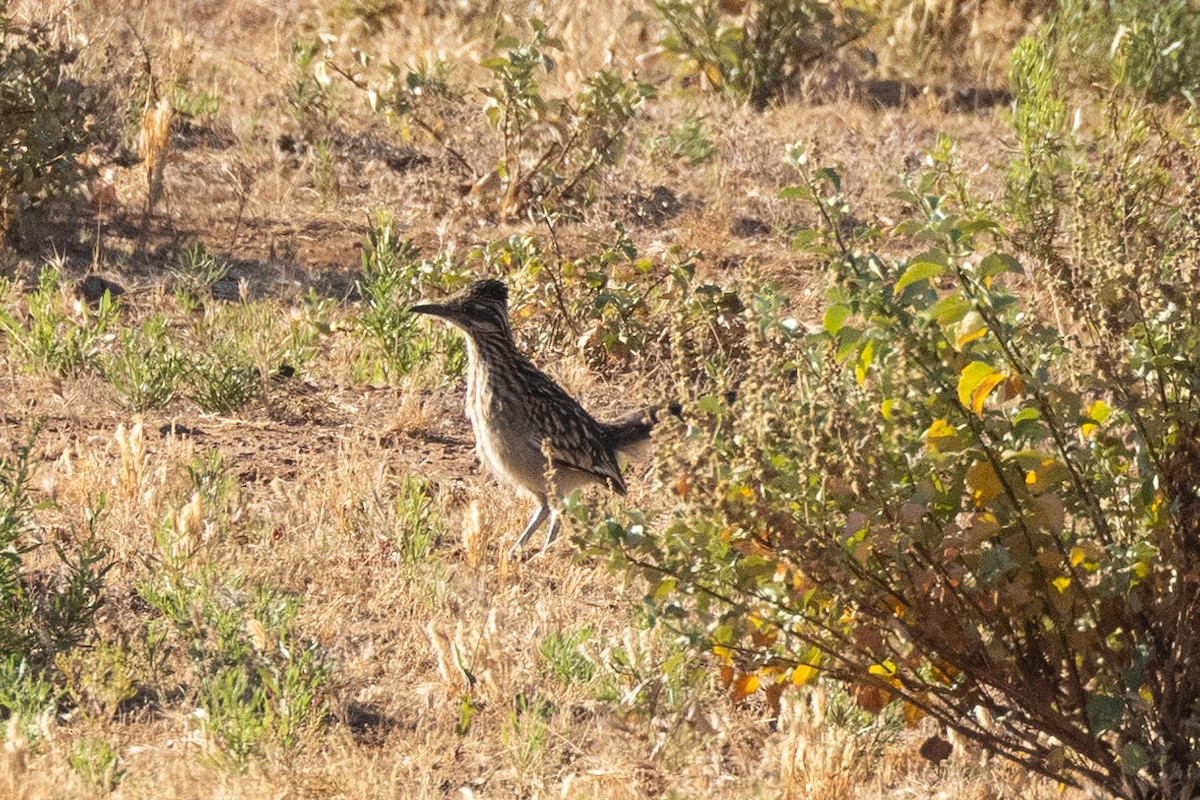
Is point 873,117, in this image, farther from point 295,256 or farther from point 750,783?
point 750,783

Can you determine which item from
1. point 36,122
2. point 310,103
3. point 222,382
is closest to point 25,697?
point 222,382

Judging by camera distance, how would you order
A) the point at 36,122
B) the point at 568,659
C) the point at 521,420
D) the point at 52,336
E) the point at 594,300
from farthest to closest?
the point at 36,122
the point at 594,300
the point at 52,336
the point at 521,420
the point at 568,659

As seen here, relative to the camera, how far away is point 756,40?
13.1 meters

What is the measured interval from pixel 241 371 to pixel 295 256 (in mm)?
2380

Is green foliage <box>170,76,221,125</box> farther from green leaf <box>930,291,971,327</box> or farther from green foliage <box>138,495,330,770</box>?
green leaf <box>930,291,971,327</box>

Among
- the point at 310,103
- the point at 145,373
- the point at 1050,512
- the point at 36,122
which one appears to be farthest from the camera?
the point at 310,103

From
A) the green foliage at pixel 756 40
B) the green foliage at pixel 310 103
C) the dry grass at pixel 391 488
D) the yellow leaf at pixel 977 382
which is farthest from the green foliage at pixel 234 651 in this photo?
the green foliage at pixel 756 40

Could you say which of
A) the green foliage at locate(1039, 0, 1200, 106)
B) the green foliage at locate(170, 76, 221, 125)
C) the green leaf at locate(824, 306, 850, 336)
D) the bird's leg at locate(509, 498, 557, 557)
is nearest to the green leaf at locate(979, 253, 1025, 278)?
the green leaf at locate(824, 306, 850, 336)

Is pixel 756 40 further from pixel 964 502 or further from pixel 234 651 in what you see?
pixel 964 502

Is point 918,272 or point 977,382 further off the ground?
point 918,272

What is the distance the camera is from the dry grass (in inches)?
210

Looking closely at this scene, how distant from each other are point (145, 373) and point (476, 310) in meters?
1.55

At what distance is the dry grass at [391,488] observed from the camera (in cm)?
533

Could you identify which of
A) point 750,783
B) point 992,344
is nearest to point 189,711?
point 750,783
